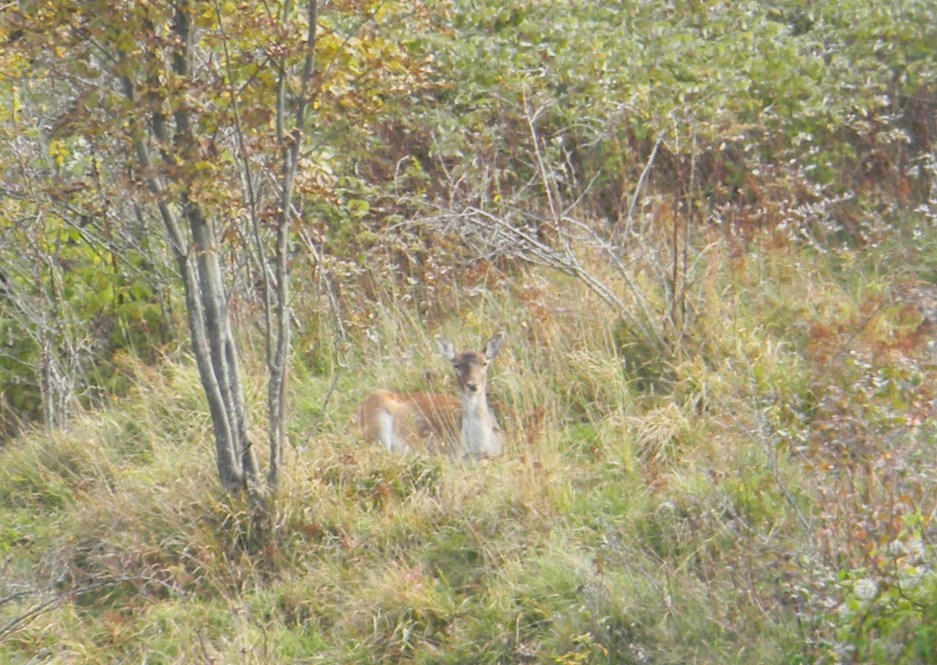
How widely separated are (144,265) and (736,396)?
500 centimetres

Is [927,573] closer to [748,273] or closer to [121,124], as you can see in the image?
[121,124]

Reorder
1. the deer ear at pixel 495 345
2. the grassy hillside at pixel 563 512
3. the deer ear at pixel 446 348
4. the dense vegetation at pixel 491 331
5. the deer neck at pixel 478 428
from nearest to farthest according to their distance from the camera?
the grassy hillside at pixel 563 512, the dense vegetation at pixel 491 331, the deer neck at pixel 478 428, the deer ear at pixel 495 345, the deer ear at pixel 446 348

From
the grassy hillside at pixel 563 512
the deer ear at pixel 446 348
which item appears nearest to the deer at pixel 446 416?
the deer ear at pixel 446 348

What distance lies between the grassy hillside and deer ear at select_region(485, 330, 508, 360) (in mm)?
172

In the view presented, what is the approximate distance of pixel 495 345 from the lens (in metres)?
9.07

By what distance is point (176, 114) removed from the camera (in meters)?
7.10

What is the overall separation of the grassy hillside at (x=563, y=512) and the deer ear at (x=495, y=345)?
17 centimetres

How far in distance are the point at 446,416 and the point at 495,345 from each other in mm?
545

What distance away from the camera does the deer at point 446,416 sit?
28.0ft

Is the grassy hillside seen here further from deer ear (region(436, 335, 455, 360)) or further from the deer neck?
deer ear (region(436, 335, 455, 360))

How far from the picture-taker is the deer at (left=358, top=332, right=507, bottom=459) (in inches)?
336

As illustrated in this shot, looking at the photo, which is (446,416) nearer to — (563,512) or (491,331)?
(491,331)

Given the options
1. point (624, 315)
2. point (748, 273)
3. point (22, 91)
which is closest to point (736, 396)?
point (624, 315)

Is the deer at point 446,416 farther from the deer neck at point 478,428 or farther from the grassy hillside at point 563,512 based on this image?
the grassy hillside at point 563,512
